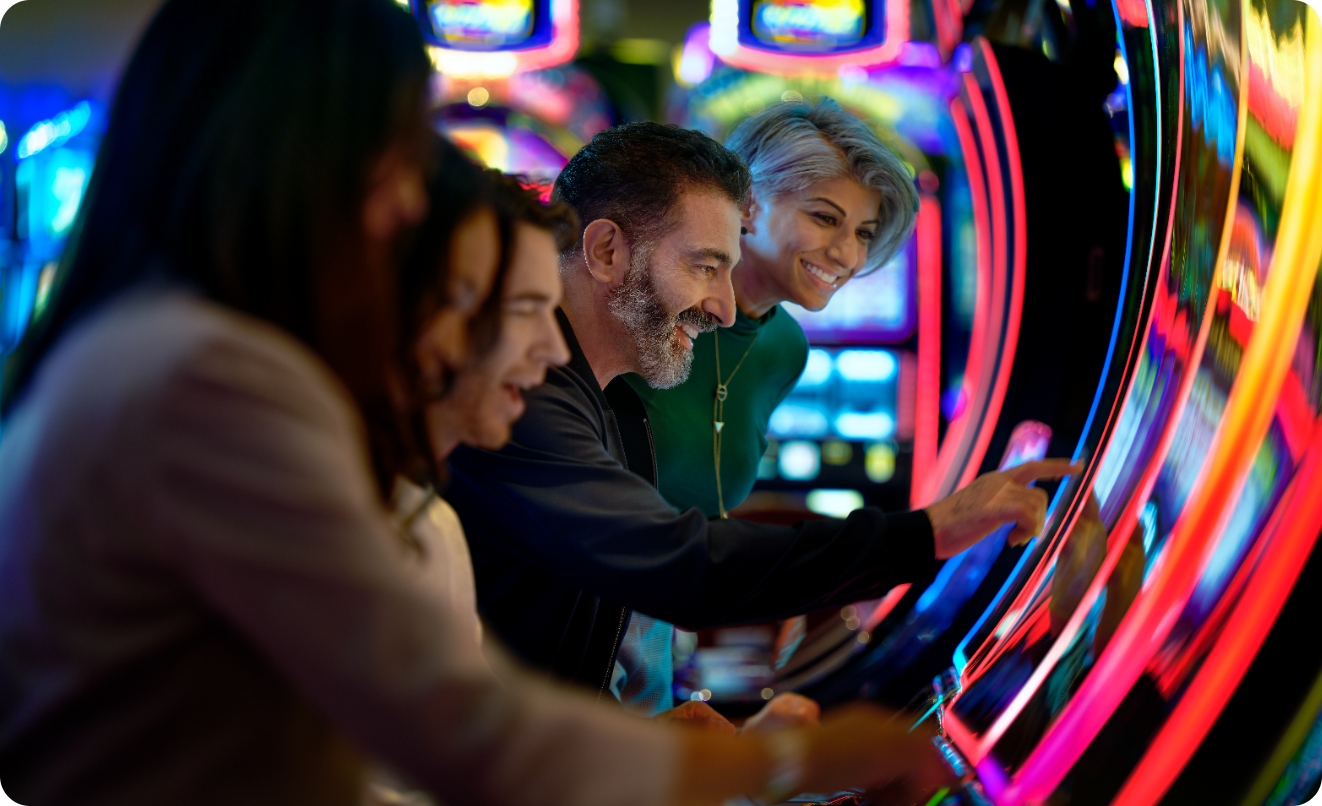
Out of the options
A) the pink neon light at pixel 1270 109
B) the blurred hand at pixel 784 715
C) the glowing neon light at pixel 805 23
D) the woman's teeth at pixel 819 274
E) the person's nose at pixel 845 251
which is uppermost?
the pink neon light at pixel 1270 109

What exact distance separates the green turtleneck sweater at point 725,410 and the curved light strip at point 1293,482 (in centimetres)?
53

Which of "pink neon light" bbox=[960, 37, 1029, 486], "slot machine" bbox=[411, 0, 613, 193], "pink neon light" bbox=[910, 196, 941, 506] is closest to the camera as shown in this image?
"pink neon light" bbox=[960, 37, 1029, 486]

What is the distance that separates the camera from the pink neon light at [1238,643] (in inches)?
25.5

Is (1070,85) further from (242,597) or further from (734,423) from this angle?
(242,597)

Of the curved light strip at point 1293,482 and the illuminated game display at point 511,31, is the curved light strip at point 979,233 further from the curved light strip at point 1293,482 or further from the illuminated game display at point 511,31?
the curved light strip at point 1293,482

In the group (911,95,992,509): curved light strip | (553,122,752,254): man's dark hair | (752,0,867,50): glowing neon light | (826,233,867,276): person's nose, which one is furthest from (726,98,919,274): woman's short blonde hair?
(752,0,867,50): glowing neon light

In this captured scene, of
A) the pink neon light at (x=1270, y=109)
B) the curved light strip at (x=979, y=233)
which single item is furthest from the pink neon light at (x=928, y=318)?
the pink neon light at (x=1270, y=109)

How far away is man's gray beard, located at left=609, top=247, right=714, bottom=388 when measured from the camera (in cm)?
97

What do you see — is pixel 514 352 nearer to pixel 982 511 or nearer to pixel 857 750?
pixel 857 750

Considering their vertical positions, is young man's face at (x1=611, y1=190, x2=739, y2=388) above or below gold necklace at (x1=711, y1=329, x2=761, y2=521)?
above

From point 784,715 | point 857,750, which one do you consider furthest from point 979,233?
point 857,750

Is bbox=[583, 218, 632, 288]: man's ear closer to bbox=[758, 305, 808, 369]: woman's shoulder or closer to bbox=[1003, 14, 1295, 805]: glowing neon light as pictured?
bbox=[758, 305, 808, 369]: woman's shoulder

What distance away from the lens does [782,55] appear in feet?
9.67

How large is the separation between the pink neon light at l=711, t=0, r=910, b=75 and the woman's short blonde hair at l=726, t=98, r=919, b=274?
175 cm
